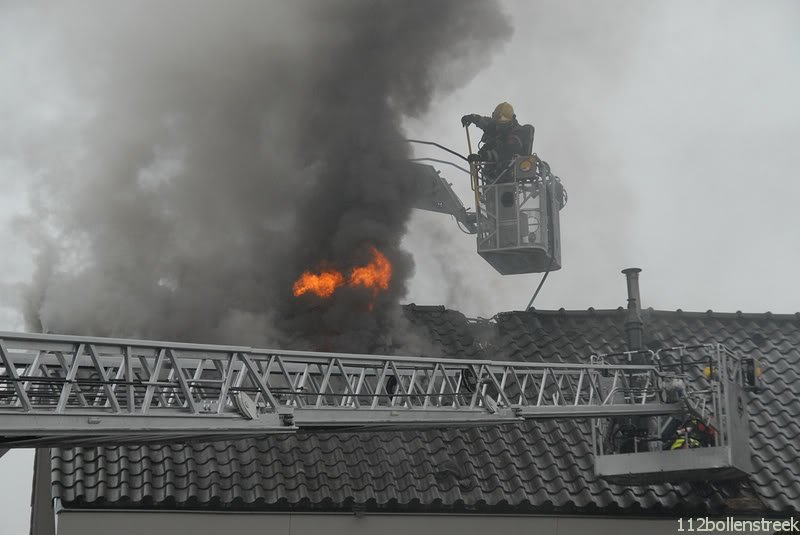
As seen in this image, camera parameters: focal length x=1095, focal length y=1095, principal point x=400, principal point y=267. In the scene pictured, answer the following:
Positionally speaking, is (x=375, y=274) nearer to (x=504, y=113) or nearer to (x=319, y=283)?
(x=319, y=283)

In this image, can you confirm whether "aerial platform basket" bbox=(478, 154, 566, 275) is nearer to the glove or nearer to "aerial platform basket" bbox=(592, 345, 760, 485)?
the glove

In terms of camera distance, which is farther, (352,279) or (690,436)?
(352,279)

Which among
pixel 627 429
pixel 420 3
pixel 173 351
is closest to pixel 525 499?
pixel 627 429

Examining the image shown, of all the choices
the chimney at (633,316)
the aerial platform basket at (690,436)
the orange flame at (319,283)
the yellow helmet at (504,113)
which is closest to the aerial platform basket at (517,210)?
the yellow helmet at (504,113)

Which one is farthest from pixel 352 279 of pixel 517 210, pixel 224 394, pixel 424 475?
pixel 224 394

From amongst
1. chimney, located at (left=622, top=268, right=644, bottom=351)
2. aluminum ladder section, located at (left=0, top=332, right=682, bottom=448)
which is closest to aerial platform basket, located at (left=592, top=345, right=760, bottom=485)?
aluminum ladder section, located at (left=0, top=332, right=682, bottom=448)

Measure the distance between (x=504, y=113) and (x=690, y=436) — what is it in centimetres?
769

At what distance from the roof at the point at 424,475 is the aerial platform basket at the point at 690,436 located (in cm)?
48

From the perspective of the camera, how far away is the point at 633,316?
Answer: 16.4 m

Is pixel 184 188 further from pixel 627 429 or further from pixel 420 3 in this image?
pixel 627 429

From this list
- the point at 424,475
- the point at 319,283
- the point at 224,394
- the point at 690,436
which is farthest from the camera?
the point at 319,283

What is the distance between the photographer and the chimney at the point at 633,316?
1622 centimetres

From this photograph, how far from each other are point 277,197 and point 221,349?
6.43 meters

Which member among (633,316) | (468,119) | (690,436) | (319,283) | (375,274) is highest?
(468,119)
